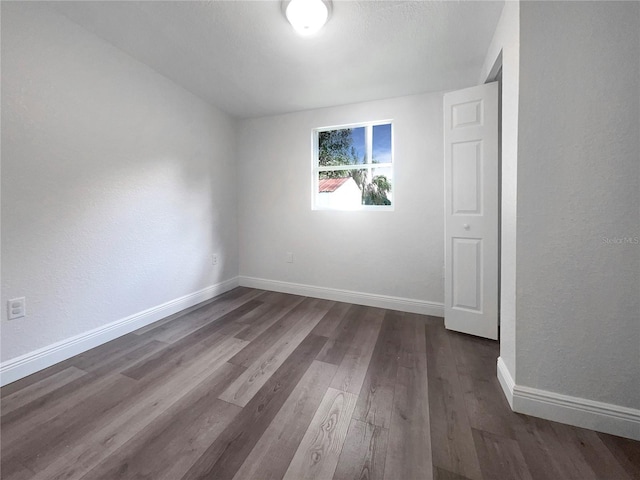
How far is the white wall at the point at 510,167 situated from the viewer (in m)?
1.34

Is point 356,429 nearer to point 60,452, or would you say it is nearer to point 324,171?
point 60,452

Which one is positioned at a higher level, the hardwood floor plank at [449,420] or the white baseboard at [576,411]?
the white baseboard at [576,411]

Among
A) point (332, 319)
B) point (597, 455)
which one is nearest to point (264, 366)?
point (332, 319)

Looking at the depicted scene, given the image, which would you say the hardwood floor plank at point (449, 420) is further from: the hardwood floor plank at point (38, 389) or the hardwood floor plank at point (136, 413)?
the hardwood floor plank at point (38, 389)

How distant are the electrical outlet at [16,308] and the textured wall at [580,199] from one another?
299 centimetres

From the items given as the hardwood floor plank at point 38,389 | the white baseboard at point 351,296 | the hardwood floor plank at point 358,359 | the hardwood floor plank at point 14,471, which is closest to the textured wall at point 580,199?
the hardwood floor plank at point 358,359

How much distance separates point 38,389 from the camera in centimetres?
153

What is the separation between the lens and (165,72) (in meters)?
2.40

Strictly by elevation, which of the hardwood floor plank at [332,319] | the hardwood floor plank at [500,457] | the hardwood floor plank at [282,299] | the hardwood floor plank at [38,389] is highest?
the hardwood floor plank at [282,299]

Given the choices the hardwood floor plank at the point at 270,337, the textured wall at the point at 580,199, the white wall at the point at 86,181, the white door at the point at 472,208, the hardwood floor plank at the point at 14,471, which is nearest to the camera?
the hardwood floor plank at the point at 14,471

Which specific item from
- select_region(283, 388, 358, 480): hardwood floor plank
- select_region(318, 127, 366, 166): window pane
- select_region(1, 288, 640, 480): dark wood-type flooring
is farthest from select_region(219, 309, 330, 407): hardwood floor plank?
select_region(318, 127, 366, 166): window pane

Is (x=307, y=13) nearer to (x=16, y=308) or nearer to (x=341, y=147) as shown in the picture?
(x=341, y=147)

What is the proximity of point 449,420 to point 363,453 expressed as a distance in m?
0.51

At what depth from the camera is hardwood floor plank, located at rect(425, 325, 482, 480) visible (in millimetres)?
1066
